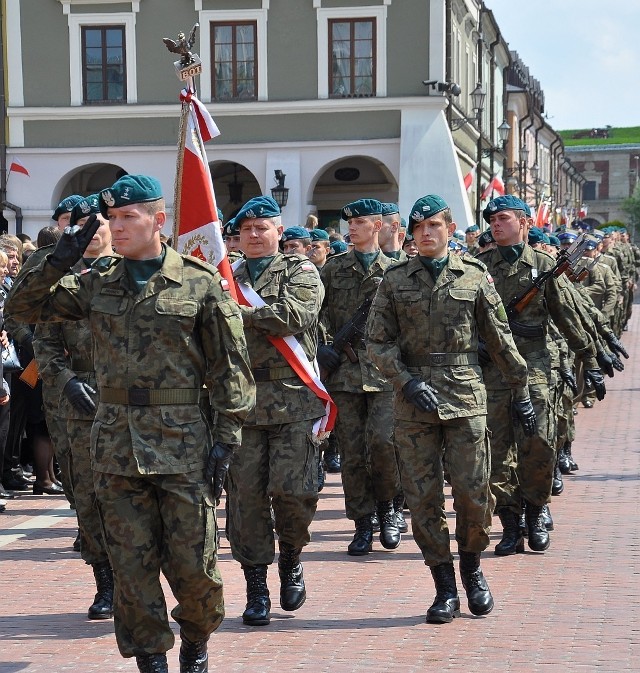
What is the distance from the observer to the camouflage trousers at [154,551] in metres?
5.62

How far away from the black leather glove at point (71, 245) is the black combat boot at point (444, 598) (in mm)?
2942

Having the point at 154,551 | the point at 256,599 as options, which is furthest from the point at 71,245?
the point at 256,599

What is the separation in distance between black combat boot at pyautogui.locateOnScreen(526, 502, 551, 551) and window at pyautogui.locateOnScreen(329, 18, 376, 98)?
79.5 ft

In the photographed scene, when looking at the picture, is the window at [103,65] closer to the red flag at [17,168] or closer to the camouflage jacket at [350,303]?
the red flag at [17,168]

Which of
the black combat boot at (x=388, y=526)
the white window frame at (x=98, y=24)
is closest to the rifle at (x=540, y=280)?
the black combat boot at (x=388, y=526)

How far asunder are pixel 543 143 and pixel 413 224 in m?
76.9

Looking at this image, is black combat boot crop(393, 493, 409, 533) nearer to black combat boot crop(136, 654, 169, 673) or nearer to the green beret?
the green beret

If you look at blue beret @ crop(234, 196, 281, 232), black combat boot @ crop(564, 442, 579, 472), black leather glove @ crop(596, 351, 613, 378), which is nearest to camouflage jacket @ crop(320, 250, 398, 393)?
black leather glove @ crop(596, 351, 613, 378)

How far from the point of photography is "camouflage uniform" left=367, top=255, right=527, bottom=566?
24.2 feet

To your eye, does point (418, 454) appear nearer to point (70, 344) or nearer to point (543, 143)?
point (70, 344)

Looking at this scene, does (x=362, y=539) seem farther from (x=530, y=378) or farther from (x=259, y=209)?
(x=259, y=209)

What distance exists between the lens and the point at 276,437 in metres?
7.55

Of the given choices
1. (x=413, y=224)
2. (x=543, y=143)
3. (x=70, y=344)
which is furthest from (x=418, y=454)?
(x=543, y=143)

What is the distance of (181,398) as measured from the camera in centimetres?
563
